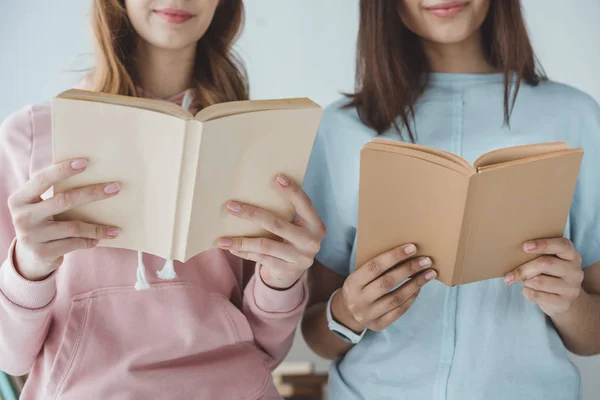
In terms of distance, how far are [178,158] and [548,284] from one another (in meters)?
0.64

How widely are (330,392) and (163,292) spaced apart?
1.39 feet

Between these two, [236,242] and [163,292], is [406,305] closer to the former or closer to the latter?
[236,242]

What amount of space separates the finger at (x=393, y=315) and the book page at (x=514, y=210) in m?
0.14

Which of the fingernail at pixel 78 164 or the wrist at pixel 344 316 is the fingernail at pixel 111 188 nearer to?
the fingernail at pixel 78 164

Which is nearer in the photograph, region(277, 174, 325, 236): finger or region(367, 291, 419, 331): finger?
region(277, 174, 325, 236): finger

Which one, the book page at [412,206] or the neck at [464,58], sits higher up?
the neck at [464,58]

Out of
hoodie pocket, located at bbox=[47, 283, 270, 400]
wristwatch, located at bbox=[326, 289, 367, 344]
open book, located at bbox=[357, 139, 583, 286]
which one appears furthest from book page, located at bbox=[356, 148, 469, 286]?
hoodie pocket, located at bbox=[47, 283, 270, 400]

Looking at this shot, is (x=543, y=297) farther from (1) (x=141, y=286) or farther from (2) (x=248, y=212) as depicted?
(1) (x=141, y=286)

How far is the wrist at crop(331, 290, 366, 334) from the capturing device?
133cm

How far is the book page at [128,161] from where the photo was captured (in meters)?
0.97

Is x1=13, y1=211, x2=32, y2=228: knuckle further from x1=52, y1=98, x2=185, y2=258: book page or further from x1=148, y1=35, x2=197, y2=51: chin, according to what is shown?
x1=148, y1=35, x2=197, y2=51: chin

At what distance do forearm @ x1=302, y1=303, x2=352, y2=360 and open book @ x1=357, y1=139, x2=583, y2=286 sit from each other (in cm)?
32

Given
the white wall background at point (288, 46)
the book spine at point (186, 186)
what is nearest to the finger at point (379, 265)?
the book spine at point (186, 186)

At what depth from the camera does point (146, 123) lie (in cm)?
98
